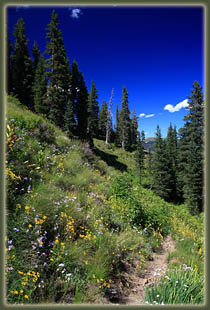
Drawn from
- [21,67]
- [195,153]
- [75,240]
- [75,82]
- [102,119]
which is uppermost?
[102,119]

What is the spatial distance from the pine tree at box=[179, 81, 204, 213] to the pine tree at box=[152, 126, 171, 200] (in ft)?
22.7

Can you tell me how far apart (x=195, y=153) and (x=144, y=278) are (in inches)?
1026

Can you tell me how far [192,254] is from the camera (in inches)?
173

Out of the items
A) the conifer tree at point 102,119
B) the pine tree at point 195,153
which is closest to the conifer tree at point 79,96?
the pine tree at point 195,153

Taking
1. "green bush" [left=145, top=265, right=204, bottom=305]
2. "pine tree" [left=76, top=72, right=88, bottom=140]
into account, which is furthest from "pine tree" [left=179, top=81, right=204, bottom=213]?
"green bush" [left=145, top=265, right=204, bottom=305]

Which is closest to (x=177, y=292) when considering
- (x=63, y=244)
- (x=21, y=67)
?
(x=63, y=244)

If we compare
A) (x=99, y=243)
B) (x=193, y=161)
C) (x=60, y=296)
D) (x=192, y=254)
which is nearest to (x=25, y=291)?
(x=60, y=296)

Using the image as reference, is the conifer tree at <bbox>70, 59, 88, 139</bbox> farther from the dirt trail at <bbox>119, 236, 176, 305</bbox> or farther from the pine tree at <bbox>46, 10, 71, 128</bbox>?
the dirt trail at <bbox>119, 236, 176, 305</bbox>

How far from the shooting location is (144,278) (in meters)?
3.46

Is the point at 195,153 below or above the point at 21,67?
below

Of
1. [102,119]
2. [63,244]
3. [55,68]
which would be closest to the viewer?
[63,244]

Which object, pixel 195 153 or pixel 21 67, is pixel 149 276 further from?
pixel 21 67

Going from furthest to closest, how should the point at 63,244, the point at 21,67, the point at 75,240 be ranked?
the point at 21,67, the point at 75,240, the point at 63,244

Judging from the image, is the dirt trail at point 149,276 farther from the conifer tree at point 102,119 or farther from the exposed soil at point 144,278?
the conifer tree at point 102,119
